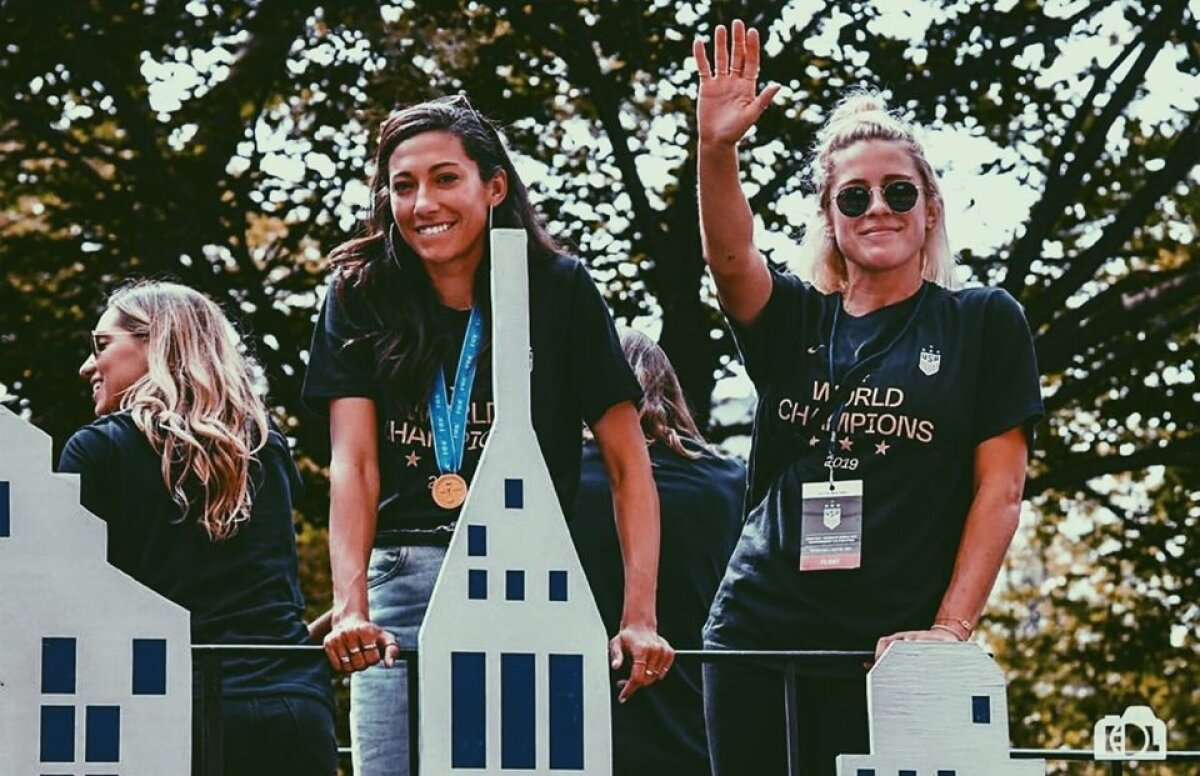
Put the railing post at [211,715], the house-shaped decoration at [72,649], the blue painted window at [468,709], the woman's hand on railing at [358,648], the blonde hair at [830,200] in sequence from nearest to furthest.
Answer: the house-shaped decoration at [72,649] → the blue painted window at [468,709] → the woman's hand on railing at [358,648] → the railing post at [211,715] → the blonde hair at [830,200]

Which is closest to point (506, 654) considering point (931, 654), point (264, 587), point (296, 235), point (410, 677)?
point (410, 677)

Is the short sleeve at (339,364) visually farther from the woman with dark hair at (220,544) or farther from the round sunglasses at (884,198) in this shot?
the round sunglasses at (884,198)

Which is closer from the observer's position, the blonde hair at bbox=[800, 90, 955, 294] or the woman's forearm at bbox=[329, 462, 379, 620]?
the woman's forearm at bbox=[329, 462, 379, 620]

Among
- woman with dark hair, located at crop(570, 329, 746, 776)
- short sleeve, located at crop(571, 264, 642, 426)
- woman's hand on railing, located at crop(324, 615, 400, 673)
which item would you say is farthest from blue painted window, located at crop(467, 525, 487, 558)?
woman with dark hair, located at crop(570, 329, 746, 776)

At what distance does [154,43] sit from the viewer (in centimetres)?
1080

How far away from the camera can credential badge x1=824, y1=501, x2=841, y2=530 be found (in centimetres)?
453

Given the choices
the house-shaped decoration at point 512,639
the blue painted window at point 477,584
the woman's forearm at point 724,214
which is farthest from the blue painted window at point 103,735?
the woman's forearm at point 724,214

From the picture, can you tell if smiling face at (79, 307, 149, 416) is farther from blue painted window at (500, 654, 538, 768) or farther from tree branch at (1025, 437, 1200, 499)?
tree branch at (1025, 437, 1200, 499)

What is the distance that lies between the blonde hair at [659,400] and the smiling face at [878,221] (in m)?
1.12

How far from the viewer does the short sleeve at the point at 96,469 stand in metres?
4.71

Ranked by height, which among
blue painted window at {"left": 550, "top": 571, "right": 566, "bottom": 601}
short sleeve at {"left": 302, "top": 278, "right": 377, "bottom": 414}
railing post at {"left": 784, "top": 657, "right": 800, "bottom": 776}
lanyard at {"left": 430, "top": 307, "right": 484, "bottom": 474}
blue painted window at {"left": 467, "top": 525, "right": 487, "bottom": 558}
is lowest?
railing post at {"left": 784, "top": 657, "right": 800, "bottom": 776}

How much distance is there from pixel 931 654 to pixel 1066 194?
22.9 feet

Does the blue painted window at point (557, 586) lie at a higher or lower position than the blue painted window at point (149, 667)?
higher

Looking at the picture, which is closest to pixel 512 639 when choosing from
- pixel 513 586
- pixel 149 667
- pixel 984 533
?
pixel 513 586
